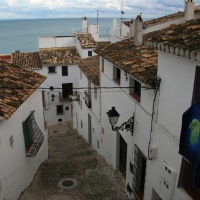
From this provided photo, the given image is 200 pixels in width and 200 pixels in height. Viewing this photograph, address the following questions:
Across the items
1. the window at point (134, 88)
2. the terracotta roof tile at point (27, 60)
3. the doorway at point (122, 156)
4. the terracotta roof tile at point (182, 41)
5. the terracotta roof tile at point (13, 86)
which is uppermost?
the terracotta roof tile at point (182, 41)

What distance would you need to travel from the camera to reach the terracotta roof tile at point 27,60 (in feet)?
114

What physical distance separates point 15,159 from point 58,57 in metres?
25.5

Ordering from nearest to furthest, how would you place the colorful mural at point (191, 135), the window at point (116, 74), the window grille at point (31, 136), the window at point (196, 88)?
1. the colorful mural at point (191, 135)
2. the window at point (196, 88)
3. the window at point (116, 74)
4. the window grille at point (31, 136)

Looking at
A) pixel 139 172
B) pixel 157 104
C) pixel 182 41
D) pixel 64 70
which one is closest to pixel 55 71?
pixel 64 70

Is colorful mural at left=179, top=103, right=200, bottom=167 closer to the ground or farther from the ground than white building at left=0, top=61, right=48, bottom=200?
farther from the ground

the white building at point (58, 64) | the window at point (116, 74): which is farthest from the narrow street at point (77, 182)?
the white building at point (58, 64)

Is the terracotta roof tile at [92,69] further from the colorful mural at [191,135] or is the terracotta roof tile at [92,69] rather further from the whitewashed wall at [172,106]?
the colorful mural at [191,135]

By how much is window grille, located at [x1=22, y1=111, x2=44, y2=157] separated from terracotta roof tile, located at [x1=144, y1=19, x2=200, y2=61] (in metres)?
8.84

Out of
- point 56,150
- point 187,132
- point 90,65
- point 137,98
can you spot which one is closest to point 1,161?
point 137,98

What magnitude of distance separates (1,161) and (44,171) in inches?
201

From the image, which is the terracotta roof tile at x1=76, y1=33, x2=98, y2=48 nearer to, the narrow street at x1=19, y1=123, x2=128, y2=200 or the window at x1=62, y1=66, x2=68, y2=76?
the window at x1=62, y1=66, x2=68, y2=76

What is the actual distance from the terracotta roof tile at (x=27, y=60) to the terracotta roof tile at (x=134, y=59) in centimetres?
2236

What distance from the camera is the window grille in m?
14.2

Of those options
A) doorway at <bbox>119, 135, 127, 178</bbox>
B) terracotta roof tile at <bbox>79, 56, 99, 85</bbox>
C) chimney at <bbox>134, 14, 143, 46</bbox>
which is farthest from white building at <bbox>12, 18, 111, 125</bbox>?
chimney at <bbox>134, 14, 143, 46</bbox>
